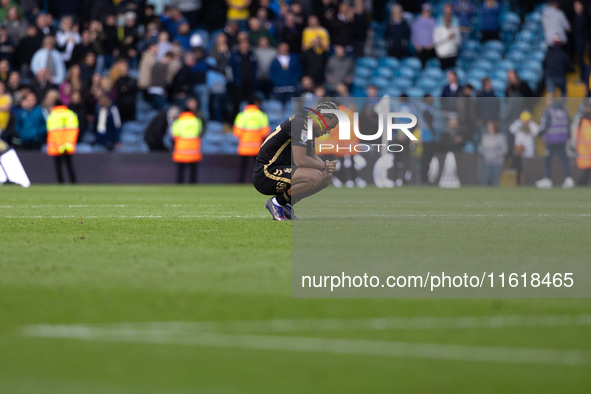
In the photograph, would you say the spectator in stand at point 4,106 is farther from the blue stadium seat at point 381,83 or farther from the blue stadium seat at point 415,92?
the blue stadium seat at point 415,92

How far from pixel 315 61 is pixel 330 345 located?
21755mm

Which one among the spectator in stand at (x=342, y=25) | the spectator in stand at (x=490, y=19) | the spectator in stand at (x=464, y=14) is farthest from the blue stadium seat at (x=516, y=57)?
the spectator in stand at (x=342, y=25)

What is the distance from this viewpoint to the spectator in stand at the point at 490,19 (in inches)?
1095

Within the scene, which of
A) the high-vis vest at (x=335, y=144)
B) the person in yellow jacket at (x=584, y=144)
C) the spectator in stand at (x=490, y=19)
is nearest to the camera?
the high-vis vest at (x=335, y=144)

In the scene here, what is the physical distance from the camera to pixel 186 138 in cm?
2395

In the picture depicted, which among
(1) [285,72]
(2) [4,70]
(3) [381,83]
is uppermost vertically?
(2) [4,70]

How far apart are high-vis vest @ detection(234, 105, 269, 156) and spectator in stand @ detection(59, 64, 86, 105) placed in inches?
149

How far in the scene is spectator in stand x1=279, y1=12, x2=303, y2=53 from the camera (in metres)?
26.7

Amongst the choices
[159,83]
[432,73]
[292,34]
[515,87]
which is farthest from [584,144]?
[159,83]

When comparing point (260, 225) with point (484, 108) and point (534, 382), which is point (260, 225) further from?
point (484, 108)

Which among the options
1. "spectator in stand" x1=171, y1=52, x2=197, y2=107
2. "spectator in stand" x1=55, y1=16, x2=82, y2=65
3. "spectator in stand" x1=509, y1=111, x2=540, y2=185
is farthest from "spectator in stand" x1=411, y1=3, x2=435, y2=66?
"spectator in stand" x1=55, y1=16, x2=82, y2=65

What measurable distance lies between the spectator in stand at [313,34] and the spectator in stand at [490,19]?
4.38m

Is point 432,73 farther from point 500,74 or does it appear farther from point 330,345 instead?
point 330,345

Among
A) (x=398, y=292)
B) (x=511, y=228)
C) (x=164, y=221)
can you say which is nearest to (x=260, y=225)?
(x=164, y=221)
